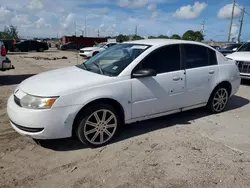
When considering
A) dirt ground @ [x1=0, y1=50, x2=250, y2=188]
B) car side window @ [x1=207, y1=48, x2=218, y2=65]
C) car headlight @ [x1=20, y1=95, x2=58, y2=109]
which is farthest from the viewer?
car side window @ [x1=207, y1=48, x2=218, y2=65]

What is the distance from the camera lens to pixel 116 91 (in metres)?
3.53

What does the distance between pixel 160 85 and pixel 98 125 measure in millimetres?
1263

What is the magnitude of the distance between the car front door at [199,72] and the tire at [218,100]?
0.69 ft

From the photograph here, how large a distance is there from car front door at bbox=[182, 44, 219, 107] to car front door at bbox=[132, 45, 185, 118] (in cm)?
19

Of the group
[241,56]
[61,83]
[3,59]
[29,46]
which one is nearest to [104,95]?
[61,83]

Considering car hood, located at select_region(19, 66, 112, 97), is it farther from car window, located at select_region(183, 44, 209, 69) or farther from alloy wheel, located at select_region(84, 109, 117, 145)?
car window, located at select_region(183, 44, 209, 69)

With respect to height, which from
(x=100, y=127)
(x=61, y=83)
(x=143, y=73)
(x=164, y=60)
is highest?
(x=164, y=60)

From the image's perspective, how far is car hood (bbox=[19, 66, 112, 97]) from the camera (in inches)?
127

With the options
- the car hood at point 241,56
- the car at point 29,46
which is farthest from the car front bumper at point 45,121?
the car at point 29,46

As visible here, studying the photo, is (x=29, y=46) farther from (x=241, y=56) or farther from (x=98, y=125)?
(x=98, y=125)

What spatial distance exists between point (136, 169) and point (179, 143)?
104 centimetres

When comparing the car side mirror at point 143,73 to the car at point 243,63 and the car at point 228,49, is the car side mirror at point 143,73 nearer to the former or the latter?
the car at point 243,63

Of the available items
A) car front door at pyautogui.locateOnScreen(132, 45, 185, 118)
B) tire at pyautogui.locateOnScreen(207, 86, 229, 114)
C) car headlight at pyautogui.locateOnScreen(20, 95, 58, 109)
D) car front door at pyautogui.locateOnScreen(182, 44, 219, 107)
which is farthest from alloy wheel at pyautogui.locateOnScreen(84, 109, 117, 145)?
tire at pyautogui.locateOnScreen(207, 86, 229, 114)

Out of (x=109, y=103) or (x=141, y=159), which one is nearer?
(x=141, y=159)
